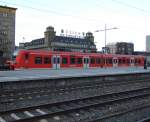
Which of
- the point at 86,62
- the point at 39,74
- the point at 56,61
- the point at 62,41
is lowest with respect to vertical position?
the point at 39,74

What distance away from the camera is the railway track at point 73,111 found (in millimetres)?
10078

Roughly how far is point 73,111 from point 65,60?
92.4 feet

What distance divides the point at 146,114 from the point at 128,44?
119 metres

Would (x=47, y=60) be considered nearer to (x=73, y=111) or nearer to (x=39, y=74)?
(x=39, y=74)

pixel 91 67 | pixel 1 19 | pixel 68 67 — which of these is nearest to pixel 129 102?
pixel 68 67

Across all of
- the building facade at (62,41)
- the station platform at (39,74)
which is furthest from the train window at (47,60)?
the building facade at (62,41)

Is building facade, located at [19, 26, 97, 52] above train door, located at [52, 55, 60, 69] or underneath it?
above

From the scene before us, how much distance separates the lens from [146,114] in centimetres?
1137

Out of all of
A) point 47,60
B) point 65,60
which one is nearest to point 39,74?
point 47,60

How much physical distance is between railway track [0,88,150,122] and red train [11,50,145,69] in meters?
20.8

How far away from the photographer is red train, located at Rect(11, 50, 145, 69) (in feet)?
113

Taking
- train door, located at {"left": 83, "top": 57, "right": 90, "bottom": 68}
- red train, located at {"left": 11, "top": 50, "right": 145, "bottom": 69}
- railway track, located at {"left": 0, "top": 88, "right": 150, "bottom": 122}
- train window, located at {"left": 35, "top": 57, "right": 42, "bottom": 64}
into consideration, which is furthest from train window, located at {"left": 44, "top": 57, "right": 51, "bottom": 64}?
railway track, located at {"left": 0, "top": 88, "right": 150, "bottom": 122}

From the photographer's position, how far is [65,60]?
39312mm

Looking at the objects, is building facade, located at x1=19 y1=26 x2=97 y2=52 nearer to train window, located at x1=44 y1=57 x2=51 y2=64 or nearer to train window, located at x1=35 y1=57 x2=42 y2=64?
train window, located at x1=44 y1=57 x2=51 y2=64
